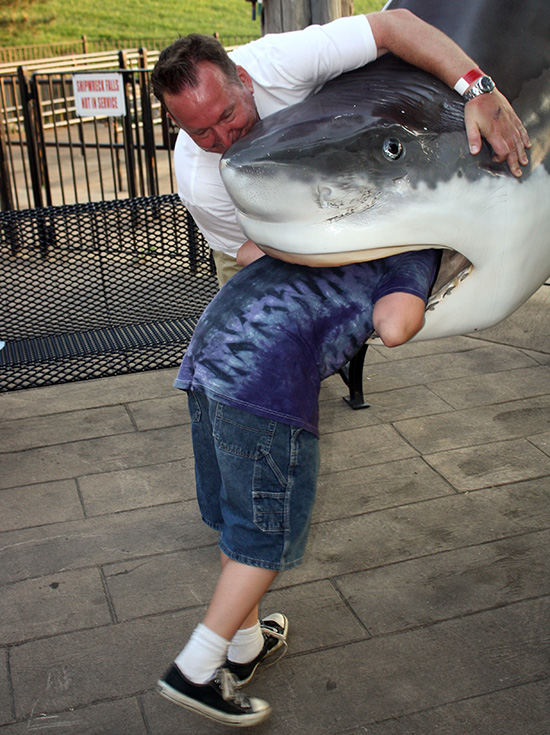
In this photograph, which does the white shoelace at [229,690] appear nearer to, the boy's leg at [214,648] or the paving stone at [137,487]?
the boy's leg at [214,648]

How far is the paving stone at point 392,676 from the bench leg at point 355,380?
1.32 metres

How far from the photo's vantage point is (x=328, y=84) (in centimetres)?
161

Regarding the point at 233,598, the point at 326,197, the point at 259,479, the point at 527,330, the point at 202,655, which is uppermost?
the point at 326,197

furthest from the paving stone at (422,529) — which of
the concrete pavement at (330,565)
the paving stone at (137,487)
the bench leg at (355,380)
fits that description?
the bench leg at (355,380)

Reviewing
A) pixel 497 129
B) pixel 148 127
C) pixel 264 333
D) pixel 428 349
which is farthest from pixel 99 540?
pixel 148 127

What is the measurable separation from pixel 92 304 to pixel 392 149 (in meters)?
2.24

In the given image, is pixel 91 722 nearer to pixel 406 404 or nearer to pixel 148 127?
pixel 406 404

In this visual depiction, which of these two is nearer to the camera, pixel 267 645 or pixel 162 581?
pixel 267 645

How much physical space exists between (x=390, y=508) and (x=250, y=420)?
1.17m

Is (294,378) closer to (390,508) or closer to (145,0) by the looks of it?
(390,508)

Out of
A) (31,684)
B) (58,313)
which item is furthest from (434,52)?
(58,313)

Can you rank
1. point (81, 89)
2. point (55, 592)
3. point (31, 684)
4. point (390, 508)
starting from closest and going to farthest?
point (31, 684), point (55, 592), point (390, 508), point (81, 89)

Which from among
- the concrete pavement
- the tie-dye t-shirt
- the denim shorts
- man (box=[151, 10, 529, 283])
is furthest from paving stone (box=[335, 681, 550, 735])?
man (box=[151, 10, 529, 283])

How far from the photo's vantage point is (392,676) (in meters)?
1.97
